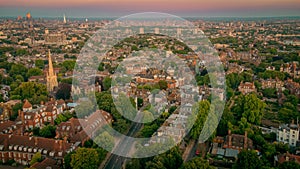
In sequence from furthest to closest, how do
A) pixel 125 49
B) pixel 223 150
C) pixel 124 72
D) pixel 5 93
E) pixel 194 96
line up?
pixel 125 49
pixel 124 72
pixel 5 93
pixel 194 96
pixel 223 150

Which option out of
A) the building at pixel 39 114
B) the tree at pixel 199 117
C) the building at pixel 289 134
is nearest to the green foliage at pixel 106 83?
the building at pixel 39 114

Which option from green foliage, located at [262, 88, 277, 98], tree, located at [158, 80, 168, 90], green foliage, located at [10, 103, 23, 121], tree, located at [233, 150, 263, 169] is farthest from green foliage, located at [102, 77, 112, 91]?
tree, located at [233, 150, 263, 169]

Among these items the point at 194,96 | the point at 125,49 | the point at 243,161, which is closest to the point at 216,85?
the point at 194,96

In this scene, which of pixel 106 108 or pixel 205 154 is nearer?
pixel 205 154

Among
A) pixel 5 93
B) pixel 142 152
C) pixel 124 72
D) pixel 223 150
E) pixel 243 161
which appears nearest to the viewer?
pixel 243 161

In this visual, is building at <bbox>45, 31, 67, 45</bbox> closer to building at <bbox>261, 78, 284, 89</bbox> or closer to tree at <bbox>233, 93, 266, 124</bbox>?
building at <bbox>261, 78, 284, 89</bbox>

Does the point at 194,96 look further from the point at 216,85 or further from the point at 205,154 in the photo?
the point at 205,154

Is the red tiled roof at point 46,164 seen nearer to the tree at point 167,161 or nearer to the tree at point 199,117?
the tree at point 167,161
